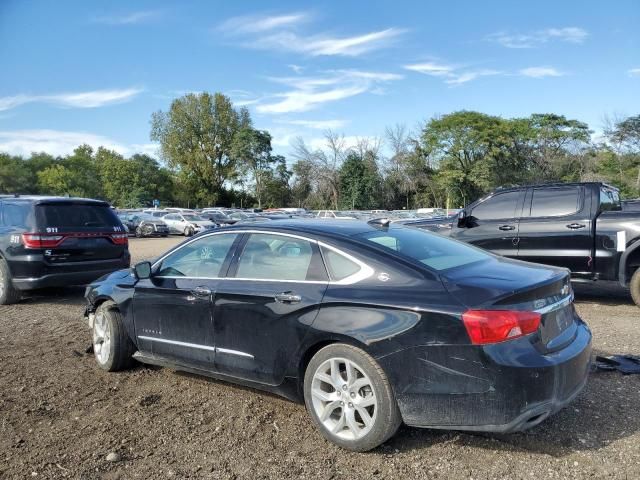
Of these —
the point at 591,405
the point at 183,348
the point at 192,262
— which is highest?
the point at 192,262

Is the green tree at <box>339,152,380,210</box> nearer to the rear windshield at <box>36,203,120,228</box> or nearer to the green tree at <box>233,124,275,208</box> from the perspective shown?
the green tree at <box>233,124,275,208</box>

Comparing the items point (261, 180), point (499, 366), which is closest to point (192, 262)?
point (499, 366)

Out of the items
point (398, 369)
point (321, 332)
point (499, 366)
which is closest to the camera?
point (499, 366)

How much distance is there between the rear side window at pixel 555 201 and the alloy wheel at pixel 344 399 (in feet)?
20.1

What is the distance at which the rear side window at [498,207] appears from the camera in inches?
346

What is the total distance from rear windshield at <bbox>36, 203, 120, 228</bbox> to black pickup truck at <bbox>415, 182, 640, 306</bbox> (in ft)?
19.7

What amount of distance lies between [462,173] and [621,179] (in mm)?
16388

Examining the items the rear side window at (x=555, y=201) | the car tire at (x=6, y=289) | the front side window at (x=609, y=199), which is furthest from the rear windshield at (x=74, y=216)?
the front side window at (x=609, y=199)

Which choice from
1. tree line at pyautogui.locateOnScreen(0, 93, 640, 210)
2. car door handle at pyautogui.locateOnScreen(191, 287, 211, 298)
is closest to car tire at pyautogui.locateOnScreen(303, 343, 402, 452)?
car door handle at pyautogui.locateOnScreen(191, 287, 211, 298)

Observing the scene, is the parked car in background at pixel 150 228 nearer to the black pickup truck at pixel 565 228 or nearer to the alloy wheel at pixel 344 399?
the black pickup truck at pixel 565 228

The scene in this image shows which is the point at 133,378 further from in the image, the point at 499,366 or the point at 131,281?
the point at 499,366

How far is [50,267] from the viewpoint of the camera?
27.8 feet

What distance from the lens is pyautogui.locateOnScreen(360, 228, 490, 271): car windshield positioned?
3643mm

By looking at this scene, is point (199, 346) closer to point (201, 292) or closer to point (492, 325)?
point (201, 292)
